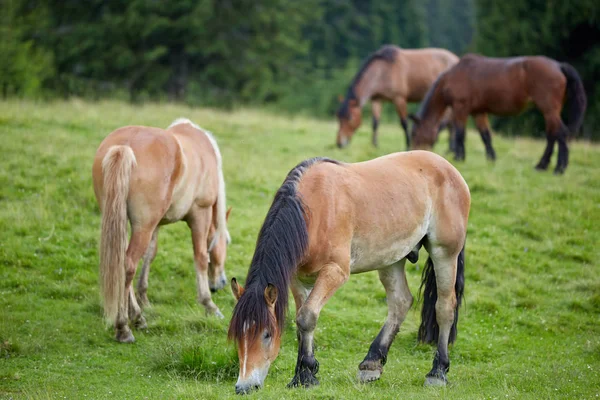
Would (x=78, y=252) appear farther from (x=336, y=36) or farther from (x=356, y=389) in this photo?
(x=336, y=36)

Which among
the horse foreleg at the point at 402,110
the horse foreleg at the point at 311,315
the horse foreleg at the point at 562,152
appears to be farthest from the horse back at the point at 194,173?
the horse foreleg at the point at 402,110

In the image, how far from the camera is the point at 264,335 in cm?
488

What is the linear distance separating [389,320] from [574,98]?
8.85 m

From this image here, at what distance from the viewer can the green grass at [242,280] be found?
6.00 meters

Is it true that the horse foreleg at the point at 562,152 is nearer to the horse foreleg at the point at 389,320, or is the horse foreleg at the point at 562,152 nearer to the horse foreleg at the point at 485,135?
the horse foreleg at the point at 485,135

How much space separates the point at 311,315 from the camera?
5.16 metres

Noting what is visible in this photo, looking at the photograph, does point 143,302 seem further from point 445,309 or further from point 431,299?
point 445,309

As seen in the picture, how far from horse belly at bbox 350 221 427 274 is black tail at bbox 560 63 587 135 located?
8.42 meters

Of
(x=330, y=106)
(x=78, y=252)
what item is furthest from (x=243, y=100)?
(x=78, y=252)

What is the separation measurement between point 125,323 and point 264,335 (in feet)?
8.46

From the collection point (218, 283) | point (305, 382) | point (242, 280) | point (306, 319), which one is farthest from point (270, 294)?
point (242, 280)

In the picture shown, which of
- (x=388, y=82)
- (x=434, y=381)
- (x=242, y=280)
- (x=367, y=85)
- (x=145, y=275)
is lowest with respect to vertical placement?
(x=242, y=280)

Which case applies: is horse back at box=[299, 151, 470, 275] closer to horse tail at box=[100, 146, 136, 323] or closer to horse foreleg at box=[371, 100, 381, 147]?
horse tail at box=[100, 146, 136, 323]

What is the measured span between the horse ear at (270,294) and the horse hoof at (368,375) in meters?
1.36
